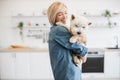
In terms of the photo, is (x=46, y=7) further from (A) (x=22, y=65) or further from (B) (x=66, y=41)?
(B) (x=66, y=41)

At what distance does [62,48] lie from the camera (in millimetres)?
1663

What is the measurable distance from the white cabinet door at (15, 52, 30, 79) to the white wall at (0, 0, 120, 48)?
0.65 m

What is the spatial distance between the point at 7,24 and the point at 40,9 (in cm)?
93

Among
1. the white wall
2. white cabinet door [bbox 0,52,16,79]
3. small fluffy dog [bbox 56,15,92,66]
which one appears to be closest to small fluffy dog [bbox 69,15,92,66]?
small fluffy dog [bbox 56,15,92,66]

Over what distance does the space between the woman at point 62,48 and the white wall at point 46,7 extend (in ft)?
11.4

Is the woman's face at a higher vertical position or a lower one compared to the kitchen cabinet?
higher

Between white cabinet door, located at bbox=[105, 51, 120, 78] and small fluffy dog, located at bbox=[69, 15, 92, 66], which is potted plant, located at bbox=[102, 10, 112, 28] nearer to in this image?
white cabinet door, located at bbox=[105, 51, 120, 78]

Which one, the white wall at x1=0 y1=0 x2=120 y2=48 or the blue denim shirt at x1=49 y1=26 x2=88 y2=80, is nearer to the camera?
the blue denim shirt at x1=49 y1=26 x2=88 y2=80

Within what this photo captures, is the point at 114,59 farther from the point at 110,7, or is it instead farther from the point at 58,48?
the point at 58,48

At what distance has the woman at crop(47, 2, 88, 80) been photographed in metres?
1.65

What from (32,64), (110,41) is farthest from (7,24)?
(110,41)

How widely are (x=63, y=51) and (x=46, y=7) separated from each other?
361cm

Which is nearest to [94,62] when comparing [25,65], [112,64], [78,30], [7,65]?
[112,64]

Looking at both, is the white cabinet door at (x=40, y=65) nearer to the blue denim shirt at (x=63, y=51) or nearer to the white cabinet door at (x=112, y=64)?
the white cabinet door at (x=112, y=64)
